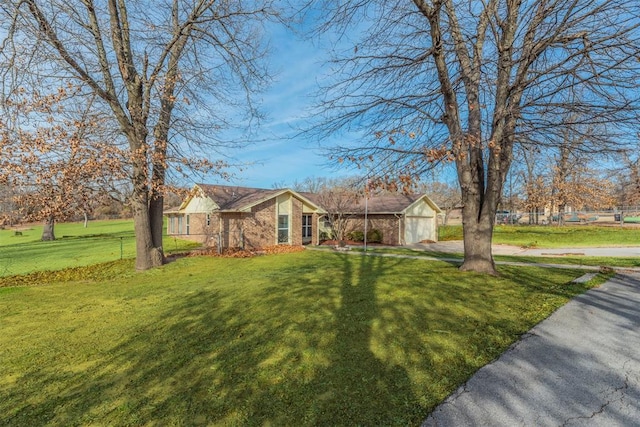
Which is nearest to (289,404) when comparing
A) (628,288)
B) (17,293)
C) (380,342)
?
(380,342)

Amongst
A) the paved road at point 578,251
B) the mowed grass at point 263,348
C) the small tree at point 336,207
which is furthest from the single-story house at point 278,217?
the mowed grass at point 263,348

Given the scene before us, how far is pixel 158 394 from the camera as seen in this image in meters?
3.36

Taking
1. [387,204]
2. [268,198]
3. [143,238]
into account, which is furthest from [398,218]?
[143,238]

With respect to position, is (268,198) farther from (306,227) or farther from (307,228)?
(307,228)

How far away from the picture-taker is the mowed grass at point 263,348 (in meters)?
3.07

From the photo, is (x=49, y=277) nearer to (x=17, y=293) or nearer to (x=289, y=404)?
(x=17, y=293)

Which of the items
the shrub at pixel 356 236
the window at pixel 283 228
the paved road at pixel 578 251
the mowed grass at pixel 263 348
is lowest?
the paved road at pixel 578 251

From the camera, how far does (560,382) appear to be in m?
3.31

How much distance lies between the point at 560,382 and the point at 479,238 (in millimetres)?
5738

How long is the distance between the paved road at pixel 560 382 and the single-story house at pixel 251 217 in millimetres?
15690

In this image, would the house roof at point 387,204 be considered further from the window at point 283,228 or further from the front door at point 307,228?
the window at point 283,228

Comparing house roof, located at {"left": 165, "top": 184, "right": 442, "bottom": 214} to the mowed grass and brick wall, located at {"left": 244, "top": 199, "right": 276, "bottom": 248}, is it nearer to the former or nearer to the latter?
brick wall, located at {"left": 244, "top": 199, "right": 276, "bottom": 248}

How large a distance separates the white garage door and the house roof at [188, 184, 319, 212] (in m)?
6.67

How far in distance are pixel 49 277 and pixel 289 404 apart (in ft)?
40.1
